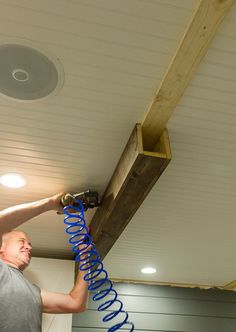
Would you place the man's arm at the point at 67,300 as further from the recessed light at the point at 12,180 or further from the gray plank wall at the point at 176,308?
the gray plank wall at the point at 176,308

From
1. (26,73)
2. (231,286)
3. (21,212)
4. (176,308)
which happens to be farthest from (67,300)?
(231,286)

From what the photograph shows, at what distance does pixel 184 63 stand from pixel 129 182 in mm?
648

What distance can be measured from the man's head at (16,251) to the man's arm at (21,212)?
38 centimetres

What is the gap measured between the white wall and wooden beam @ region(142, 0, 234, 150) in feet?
5.53

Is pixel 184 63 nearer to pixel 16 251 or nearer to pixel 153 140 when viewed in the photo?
pixel 153 140

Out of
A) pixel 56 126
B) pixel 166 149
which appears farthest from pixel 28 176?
pixel 166 149

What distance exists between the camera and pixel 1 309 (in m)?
1.61

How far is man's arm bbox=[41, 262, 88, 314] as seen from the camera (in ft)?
6.73

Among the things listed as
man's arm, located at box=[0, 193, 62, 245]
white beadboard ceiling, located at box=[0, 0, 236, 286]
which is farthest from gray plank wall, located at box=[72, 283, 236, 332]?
man's arm, located at box=[0, 193, 62, 245]

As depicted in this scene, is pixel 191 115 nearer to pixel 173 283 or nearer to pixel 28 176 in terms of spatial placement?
pixel 28 176

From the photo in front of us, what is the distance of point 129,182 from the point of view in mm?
1657

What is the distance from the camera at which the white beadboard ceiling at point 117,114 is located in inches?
44.6

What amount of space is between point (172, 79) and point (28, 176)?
40.1 inches

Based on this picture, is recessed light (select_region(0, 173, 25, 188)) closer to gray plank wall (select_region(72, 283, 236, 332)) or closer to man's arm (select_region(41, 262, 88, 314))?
man's arm (select_region(41, 262, 88, 314))
